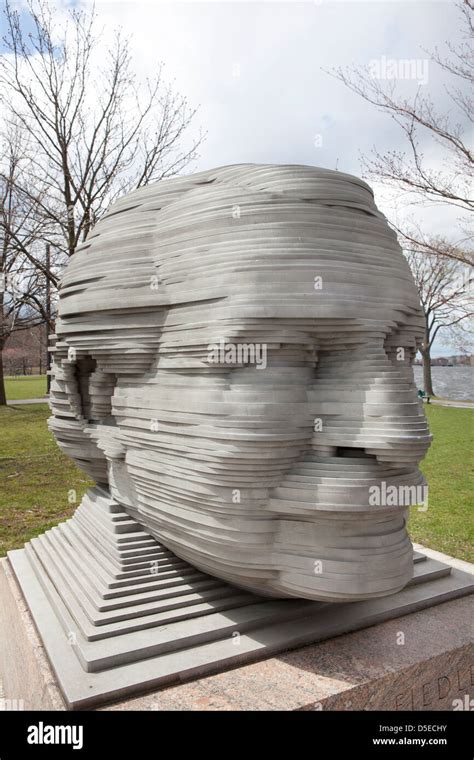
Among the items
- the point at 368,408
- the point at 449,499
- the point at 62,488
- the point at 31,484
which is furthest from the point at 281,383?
the point at 31,484

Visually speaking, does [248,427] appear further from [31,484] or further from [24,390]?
[24,390]

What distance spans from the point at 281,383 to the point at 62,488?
8.93m

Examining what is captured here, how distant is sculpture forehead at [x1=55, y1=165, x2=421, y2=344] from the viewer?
4.05 meters

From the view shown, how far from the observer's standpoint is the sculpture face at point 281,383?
4004mm

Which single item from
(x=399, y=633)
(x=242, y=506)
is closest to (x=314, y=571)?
(x=242, y=506)

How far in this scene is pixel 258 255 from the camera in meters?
4.09

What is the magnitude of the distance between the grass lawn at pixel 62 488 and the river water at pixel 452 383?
76.5 ft

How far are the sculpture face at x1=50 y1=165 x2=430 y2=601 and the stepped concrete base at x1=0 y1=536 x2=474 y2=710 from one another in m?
0.59
